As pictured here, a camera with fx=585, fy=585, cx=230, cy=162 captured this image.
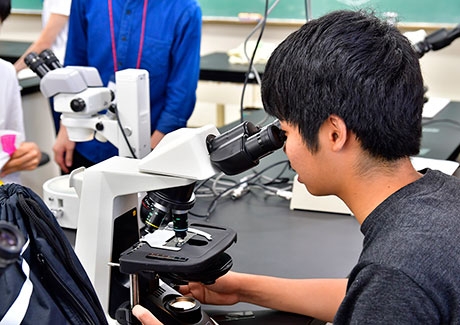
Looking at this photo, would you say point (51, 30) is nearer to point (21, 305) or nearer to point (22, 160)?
point (22, 160)

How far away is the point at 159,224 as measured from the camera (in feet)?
3.12

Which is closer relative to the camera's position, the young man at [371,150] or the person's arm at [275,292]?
the young man at [371,150]

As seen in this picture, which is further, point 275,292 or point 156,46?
point 156,46

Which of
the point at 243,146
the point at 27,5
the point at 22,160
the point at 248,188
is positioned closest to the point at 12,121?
the point at 22,160

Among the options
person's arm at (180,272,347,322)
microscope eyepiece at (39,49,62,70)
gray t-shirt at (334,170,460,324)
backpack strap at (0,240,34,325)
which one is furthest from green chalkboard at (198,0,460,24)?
backpack strap at (0,240,34,325)

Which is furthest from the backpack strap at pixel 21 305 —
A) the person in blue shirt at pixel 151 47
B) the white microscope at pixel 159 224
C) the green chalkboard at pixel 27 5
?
the green chalkboard at pixel 27 5

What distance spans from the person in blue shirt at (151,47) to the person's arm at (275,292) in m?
0.79

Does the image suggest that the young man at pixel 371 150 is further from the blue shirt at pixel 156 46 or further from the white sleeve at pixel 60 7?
the white sleeve at pixel 60 7

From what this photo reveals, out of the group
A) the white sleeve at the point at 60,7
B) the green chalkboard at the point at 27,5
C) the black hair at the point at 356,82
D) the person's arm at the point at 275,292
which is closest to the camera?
the black hair at the point at 356,82

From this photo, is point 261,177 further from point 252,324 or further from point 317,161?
point 317,161

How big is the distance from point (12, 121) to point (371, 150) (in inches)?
52.4

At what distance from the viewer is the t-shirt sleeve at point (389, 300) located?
26.9 inches

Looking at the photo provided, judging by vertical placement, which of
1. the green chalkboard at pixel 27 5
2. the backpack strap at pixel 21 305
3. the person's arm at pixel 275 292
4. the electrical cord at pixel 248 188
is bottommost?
the electrical cord at pixel 248 188

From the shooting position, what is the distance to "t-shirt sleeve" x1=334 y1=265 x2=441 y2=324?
68 centimetres
